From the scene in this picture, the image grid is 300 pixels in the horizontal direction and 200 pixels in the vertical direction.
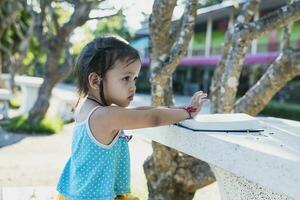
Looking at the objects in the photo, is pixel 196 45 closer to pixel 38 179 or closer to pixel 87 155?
pixel 38 179

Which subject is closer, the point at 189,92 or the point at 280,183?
the point at 280,183

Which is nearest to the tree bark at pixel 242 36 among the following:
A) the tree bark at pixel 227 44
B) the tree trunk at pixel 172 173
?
the tree bark at pixel 227 44

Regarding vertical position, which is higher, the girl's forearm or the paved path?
the girl's forearm

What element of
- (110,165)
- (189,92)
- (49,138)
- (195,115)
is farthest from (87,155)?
(189,92)

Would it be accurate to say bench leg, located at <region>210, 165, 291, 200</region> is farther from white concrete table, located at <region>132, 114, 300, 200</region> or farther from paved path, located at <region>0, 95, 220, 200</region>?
paved path, located at <region>0, 95, 220, 200</region>

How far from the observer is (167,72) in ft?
13.0

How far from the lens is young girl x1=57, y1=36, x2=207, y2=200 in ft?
7.18

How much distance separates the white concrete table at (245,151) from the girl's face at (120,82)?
33 cm

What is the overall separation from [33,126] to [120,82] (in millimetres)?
9129

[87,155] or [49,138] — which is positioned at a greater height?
[87,155]

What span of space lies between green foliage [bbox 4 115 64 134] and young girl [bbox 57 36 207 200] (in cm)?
877

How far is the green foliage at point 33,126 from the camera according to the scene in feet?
35.8

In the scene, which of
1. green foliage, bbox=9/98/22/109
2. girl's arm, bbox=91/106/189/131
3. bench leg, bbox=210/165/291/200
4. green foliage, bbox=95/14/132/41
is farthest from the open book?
green foliage, bbox=9/98/22/109

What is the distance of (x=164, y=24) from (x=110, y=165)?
221cm
